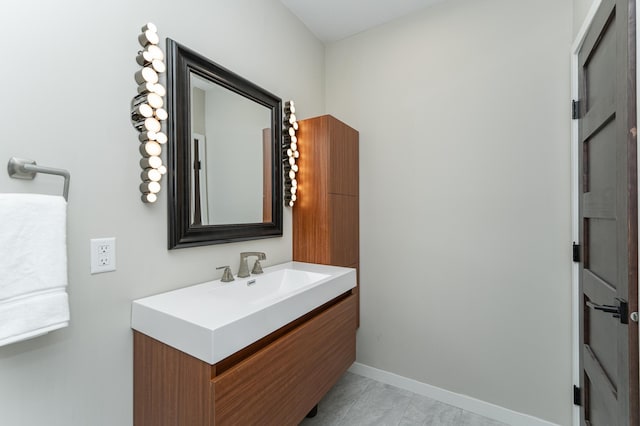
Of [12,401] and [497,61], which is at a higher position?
[497,61]

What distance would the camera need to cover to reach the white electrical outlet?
1.07 meters

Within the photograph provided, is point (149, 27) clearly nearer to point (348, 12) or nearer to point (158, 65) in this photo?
point (158, 65)

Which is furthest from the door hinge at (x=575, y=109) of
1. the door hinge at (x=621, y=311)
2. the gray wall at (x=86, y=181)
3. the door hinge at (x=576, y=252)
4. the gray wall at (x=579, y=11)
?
the gray wall at (x=86, y=181)

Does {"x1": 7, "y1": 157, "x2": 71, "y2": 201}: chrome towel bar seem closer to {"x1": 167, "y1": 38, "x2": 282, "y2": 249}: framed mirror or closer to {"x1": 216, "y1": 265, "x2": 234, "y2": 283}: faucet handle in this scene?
{"x1": 167, "y1": 38, "x2": 282, "y2": 249}: framed mirror

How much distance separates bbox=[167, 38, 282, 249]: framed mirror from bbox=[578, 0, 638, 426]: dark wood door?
1617 millimetres

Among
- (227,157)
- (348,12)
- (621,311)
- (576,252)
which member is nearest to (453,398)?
(576,252)

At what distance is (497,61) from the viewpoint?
178 centimetres

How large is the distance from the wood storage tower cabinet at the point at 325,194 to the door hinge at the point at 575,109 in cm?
130

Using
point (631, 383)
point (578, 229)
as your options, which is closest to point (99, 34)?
point (631, 383)

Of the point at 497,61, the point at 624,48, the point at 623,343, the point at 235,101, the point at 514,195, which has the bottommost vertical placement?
the point at 623,343

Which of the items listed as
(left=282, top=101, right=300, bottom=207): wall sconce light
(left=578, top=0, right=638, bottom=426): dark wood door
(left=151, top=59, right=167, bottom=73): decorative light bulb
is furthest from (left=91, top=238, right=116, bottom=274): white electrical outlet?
(left=578, top=0, right=638, bottom=426): dark wood door

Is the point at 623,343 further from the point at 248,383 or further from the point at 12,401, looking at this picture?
the point at 12,401

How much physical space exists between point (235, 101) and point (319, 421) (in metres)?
1.98

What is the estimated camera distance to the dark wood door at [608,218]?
92 centimetres
